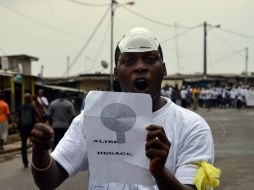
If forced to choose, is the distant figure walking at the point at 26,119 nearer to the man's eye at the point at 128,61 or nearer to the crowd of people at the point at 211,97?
the man's eye at the point at 128,61

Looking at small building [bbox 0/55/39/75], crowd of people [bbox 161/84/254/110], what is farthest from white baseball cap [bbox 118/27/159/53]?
crowd of people [bbox 161/84/254/110]

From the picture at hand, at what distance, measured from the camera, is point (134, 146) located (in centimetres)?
248

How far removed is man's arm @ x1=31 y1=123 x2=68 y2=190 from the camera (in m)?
2.48

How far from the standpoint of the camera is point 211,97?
1705 inches

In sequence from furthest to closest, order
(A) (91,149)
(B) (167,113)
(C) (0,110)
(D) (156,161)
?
(C) (0,110) → (B) (167,113) → (A) (91,149) → (D) (156,161)

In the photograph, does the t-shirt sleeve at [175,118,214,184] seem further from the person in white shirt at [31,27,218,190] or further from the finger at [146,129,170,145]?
the finger at [146,129,170,145]

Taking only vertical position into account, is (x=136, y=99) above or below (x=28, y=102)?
above

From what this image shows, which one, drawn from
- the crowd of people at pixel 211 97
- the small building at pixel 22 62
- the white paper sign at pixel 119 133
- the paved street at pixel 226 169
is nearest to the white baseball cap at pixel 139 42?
the white paper sign at pixel 119 133

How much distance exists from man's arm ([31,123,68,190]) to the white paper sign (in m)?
0.18

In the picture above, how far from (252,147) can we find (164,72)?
47.4ft

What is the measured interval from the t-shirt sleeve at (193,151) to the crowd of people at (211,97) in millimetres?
38083

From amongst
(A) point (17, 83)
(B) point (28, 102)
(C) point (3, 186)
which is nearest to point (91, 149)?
(C) point (3, 186)

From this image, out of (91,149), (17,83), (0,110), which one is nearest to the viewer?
(91,149)

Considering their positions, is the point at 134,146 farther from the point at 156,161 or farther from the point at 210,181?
the point at 210,181
